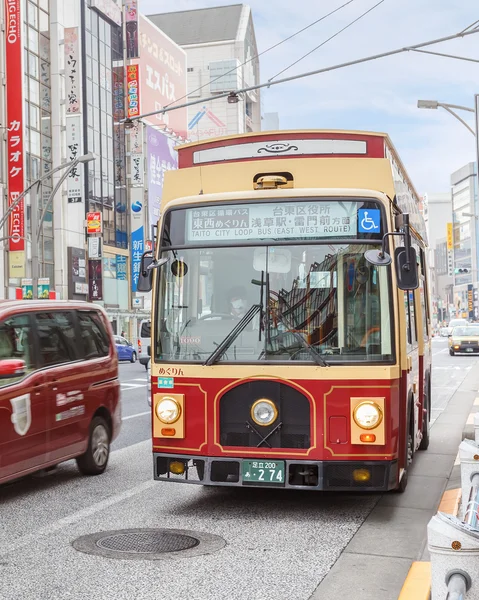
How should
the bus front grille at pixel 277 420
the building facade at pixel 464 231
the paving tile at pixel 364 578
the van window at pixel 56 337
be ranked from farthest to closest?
the building facade at pixel 464 231
the van window at pixel 56 337
the bus front grille at pixel 277 420
the paving tile at pixel 364 578

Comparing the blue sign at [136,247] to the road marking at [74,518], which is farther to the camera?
the blue sign at [136,247]

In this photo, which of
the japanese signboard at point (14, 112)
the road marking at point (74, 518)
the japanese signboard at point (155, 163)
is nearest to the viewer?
the road marking at point (74, 518)

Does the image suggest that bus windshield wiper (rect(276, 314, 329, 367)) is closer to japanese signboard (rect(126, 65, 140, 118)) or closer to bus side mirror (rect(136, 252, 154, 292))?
bus side mirror (rect(136, 252, 154, 292))

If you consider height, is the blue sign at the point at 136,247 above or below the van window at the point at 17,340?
above

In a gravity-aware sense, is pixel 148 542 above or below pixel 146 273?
below

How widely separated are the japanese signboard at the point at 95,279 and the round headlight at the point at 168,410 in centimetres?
5109

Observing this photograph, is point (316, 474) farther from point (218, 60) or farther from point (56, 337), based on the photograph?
point (218, 60)

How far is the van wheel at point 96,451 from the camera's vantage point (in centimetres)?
999

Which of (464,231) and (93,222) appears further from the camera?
(464,231)

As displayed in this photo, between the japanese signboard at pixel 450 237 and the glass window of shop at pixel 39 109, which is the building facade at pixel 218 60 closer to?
Answer: the glass window of shop at pixel 39 109

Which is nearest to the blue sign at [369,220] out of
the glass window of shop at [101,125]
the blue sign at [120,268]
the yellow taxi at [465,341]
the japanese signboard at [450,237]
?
the yellow taxi at [465,341]

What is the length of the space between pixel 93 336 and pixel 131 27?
62.9 meters

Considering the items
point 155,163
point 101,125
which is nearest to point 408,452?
point 101,125

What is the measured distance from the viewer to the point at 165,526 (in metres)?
7.40
